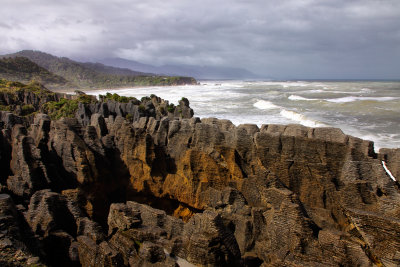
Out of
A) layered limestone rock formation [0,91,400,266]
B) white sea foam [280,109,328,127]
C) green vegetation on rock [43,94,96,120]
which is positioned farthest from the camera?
white sea foam [280,109,328,127]

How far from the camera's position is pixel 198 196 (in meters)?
6.66

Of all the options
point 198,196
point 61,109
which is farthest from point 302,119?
point 198,196

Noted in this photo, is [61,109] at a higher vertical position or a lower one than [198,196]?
higher

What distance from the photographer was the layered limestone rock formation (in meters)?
3.89

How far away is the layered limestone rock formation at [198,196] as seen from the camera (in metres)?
3.89

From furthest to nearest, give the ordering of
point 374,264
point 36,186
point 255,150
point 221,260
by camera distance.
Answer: point 255,150
point 36,186
point 221,260
point 374,264

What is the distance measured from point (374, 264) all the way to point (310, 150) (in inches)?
105

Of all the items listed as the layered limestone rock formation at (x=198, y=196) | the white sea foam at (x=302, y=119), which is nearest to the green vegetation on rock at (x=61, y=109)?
the layered limestone rock formation at (x=198, y=196)

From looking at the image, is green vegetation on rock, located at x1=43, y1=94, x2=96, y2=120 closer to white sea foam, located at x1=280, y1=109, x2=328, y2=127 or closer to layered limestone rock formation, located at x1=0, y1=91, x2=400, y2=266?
layered limestone rock formation, located at x1=0, y1=91, x2=400, y2=266

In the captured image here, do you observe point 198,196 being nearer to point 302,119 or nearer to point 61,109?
point 61,109

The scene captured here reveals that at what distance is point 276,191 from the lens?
468 cm

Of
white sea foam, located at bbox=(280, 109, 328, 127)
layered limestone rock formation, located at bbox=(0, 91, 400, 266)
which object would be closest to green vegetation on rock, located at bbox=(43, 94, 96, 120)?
layered limestone rock formation, located at bbox=(0, 91, 400, 266)

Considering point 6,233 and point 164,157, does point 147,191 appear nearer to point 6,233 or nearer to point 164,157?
point 164,157

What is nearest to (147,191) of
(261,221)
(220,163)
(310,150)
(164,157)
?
(164,157)
